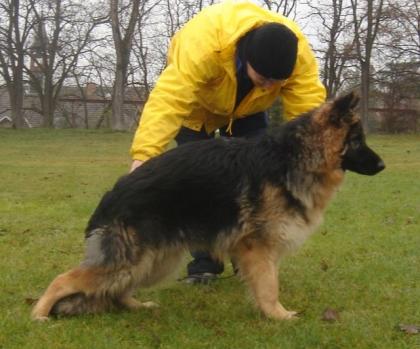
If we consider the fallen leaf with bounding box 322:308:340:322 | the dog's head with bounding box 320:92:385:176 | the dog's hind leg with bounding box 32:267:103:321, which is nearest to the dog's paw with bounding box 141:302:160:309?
the dog's hind leg with bounding box 32:267:103:321

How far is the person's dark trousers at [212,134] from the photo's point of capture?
5.39 m

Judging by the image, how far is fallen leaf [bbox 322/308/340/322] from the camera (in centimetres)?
434

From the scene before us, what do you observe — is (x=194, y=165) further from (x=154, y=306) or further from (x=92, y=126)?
(x=92, y=126)

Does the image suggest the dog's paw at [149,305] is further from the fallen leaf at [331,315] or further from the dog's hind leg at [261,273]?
the fallen leaf at [331,315]

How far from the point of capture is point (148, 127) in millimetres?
4562

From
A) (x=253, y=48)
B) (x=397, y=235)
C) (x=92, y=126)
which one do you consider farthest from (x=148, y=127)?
(x=92, y=126)

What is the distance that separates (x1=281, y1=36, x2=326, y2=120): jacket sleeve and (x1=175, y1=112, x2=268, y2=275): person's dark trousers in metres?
0.40

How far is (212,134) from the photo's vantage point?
556cm

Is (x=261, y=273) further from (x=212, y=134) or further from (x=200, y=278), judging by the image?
(x=212, y=134)

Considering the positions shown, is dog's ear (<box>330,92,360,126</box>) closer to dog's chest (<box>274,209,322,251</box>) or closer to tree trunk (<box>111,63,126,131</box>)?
dog's chest (<box>274,209,322,251</box>)

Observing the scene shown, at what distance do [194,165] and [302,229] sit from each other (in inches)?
36.5

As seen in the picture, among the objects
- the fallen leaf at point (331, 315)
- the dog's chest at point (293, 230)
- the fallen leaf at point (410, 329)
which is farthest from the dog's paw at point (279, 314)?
the fallen leaf at point (410, 329)

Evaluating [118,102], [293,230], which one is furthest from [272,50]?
[118,102]

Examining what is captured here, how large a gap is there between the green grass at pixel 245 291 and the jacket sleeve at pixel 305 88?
1.61m
